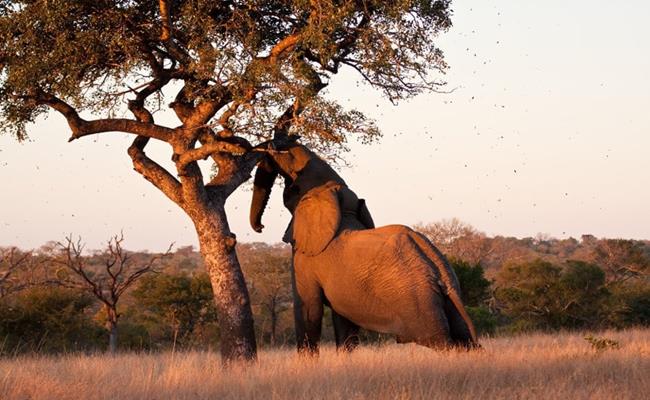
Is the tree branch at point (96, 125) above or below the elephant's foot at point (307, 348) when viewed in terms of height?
above

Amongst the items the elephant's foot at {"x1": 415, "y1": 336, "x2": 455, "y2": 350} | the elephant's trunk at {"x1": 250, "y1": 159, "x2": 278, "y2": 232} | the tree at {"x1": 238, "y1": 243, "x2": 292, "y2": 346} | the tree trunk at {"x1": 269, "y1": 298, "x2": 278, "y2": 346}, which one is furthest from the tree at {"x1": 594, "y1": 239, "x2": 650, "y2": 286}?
the elephant's foot at {"x1": 415, "y1": 336, "x2": 455, "y2": 350}

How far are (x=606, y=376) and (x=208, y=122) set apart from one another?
7211 millimetres

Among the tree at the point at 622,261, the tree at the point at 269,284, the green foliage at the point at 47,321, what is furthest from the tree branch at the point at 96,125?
the tree at the point at 622,261

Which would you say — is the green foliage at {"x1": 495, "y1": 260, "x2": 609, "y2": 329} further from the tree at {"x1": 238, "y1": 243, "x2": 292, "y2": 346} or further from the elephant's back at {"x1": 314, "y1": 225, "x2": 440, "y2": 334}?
the elephant's back at {"x1": 314, "y1": 225, "x2": 440, "y2": 334}

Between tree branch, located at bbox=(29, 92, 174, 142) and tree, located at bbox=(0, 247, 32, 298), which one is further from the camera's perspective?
tree, located at bbox=(0, 247, 32, 298)

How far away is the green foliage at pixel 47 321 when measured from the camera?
25.2 metres

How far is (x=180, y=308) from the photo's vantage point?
29031 mm

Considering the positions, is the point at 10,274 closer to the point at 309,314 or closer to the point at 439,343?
the point at 309,314

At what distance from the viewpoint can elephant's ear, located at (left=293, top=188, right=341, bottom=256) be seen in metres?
14.4

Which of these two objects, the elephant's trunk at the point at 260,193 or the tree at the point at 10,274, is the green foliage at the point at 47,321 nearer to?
the tree at the point at 10,274

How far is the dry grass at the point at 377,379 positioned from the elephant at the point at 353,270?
76 cm

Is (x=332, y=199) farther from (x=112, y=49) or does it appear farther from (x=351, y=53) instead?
(x=112, y=49)

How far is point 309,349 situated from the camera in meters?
14.2

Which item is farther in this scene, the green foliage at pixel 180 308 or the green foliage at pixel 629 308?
the green foliage at pixel 629 308
